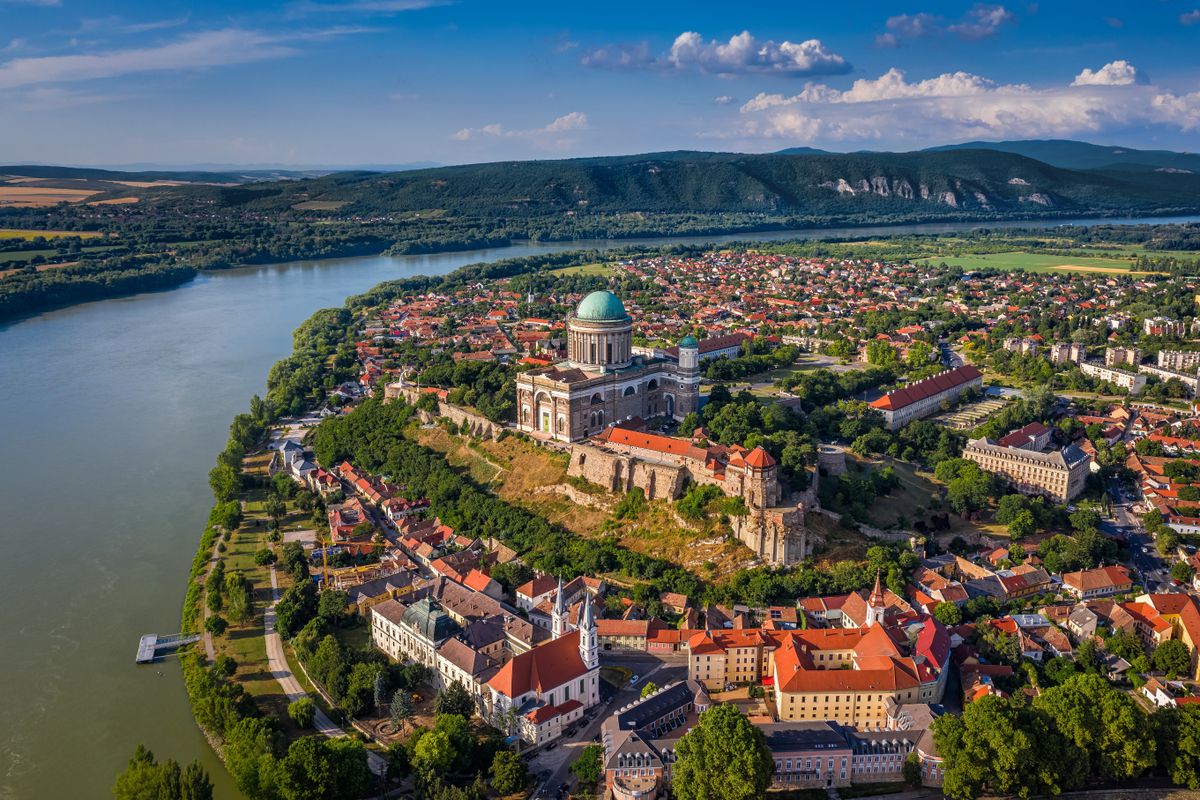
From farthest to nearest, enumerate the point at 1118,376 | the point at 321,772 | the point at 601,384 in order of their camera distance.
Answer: the point at 1118,376 < the point at 601,384 < the point at 321,772

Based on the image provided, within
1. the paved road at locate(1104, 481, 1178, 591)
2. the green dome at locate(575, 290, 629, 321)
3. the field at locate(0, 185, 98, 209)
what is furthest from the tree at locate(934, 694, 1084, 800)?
the field at locate(0, 185, 98, 209)

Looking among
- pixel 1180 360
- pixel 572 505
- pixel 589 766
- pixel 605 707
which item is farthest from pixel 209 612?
pixel 1180 360

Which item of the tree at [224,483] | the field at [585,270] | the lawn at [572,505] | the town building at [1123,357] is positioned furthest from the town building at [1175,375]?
the field at [585,270]

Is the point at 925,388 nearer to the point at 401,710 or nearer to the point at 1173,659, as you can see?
the point at 1173,659

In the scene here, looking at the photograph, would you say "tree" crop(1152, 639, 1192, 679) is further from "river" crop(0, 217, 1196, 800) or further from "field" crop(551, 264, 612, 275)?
"field" crop(551, 264, 612, 275)

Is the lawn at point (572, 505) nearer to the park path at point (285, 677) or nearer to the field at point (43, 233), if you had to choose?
the park path at point (285, 677)

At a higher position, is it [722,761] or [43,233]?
[43,233]

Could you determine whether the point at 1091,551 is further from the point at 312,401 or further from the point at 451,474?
the point at 312,401

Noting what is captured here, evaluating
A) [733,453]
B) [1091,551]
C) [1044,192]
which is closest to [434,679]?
[733,453]

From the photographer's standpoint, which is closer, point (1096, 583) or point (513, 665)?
point (513, 665)
